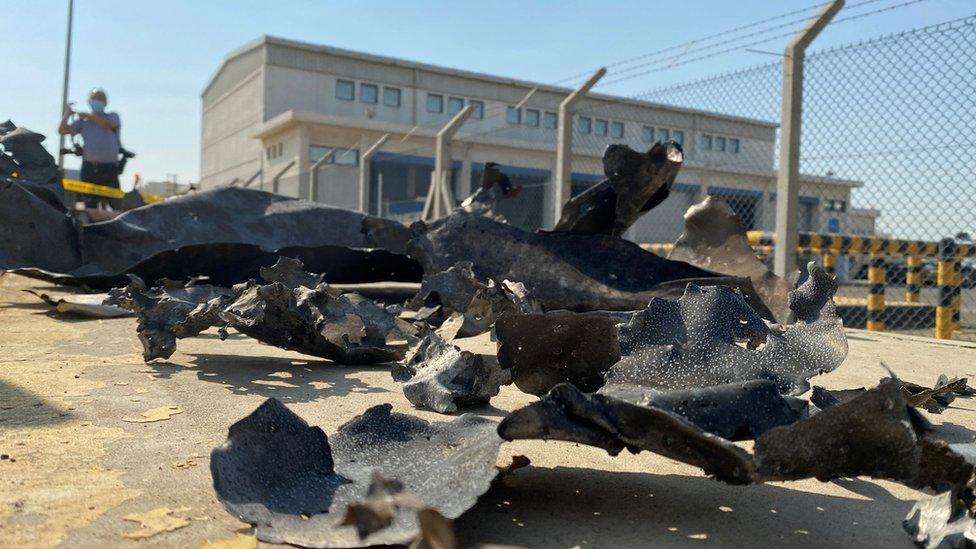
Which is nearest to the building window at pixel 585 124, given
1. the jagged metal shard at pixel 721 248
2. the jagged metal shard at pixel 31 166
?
the jagged metal shard at pixel 721 248

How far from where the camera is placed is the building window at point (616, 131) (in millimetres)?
9959

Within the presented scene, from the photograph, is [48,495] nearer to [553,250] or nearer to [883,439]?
[883,439]

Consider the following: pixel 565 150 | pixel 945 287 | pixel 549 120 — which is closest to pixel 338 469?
pixel 565 150

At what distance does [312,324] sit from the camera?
3105mm

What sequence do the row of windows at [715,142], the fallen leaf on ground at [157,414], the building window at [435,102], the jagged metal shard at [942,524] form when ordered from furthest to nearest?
the building window at [435,102] < the row of windows at [715,142] < the fallen leaf on ground at [157,414] < the jagged metal shard at [942,524]

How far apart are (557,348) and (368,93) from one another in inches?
1142

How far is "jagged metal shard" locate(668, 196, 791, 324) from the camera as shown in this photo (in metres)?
4.28

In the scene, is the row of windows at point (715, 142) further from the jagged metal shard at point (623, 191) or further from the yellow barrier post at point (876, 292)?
the jagged metal shard at point (623, 191)

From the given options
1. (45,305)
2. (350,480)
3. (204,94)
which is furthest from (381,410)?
(204,94)

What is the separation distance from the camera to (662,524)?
4.98 feet

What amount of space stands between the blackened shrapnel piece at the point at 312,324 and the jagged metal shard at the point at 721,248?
1917 millimetres

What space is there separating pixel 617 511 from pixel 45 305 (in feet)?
16.0

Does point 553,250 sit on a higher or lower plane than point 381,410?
higher

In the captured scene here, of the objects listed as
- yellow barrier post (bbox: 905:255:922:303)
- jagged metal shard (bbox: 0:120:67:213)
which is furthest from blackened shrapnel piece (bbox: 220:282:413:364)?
yellow barrier post (bbox: 905:255:922:303)
